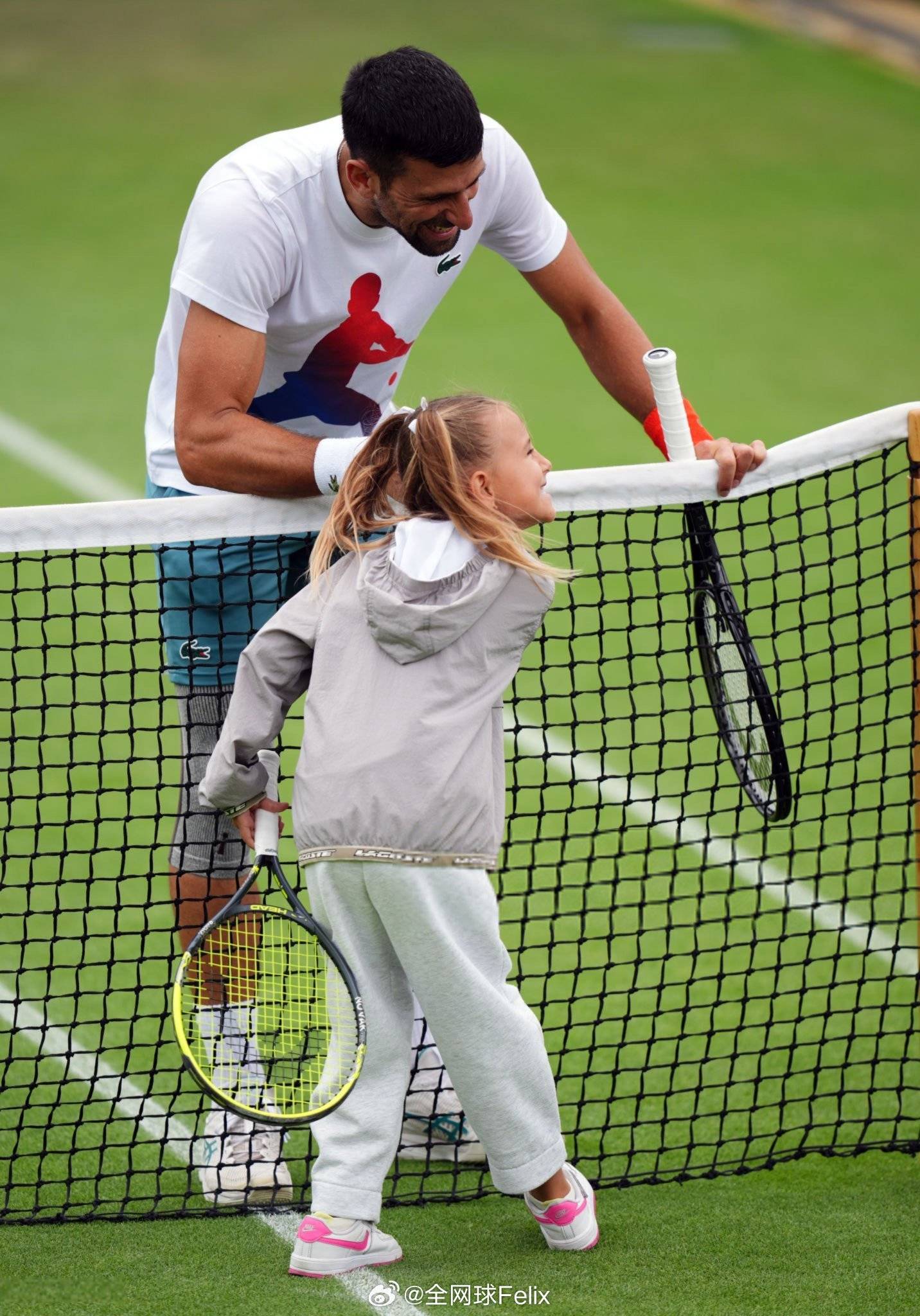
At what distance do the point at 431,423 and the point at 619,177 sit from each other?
1064cm

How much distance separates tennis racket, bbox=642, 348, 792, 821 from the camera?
3.26 meters

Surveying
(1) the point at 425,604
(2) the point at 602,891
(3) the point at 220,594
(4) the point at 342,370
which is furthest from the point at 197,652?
(2) the point at 602,891

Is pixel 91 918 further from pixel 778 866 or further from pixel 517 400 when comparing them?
pixel 517 400

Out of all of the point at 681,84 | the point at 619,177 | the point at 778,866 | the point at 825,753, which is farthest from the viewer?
the point at 681,84

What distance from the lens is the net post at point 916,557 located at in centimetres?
337

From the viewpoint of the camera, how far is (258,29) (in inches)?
619

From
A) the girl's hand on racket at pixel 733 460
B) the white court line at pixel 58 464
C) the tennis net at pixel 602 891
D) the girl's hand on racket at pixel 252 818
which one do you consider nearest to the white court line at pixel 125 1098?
the tennis net at pixel 602 891

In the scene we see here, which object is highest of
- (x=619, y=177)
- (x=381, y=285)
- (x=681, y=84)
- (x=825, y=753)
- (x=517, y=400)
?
(x=681, y=84)

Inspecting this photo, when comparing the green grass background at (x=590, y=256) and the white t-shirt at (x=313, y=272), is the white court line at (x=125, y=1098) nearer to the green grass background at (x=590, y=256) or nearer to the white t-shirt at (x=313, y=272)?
the green grass background at (x=590, y=256)

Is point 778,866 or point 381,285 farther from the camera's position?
point 778,866

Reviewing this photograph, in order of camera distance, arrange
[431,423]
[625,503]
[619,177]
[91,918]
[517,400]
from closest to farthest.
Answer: [431,423]
[625,503]
[91,918]
[517,400]
[619,177]

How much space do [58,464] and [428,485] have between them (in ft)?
19.4

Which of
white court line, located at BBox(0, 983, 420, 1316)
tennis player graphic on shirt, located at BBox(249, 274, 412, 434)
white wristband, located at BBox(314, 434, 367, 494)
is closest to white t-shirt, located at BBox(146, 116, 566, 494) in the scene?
tennis player graphic on shirt, located at BBox(249, 274, 412, 434)

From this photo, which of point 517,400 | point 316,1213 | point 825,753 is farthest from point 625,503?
point 517,400
